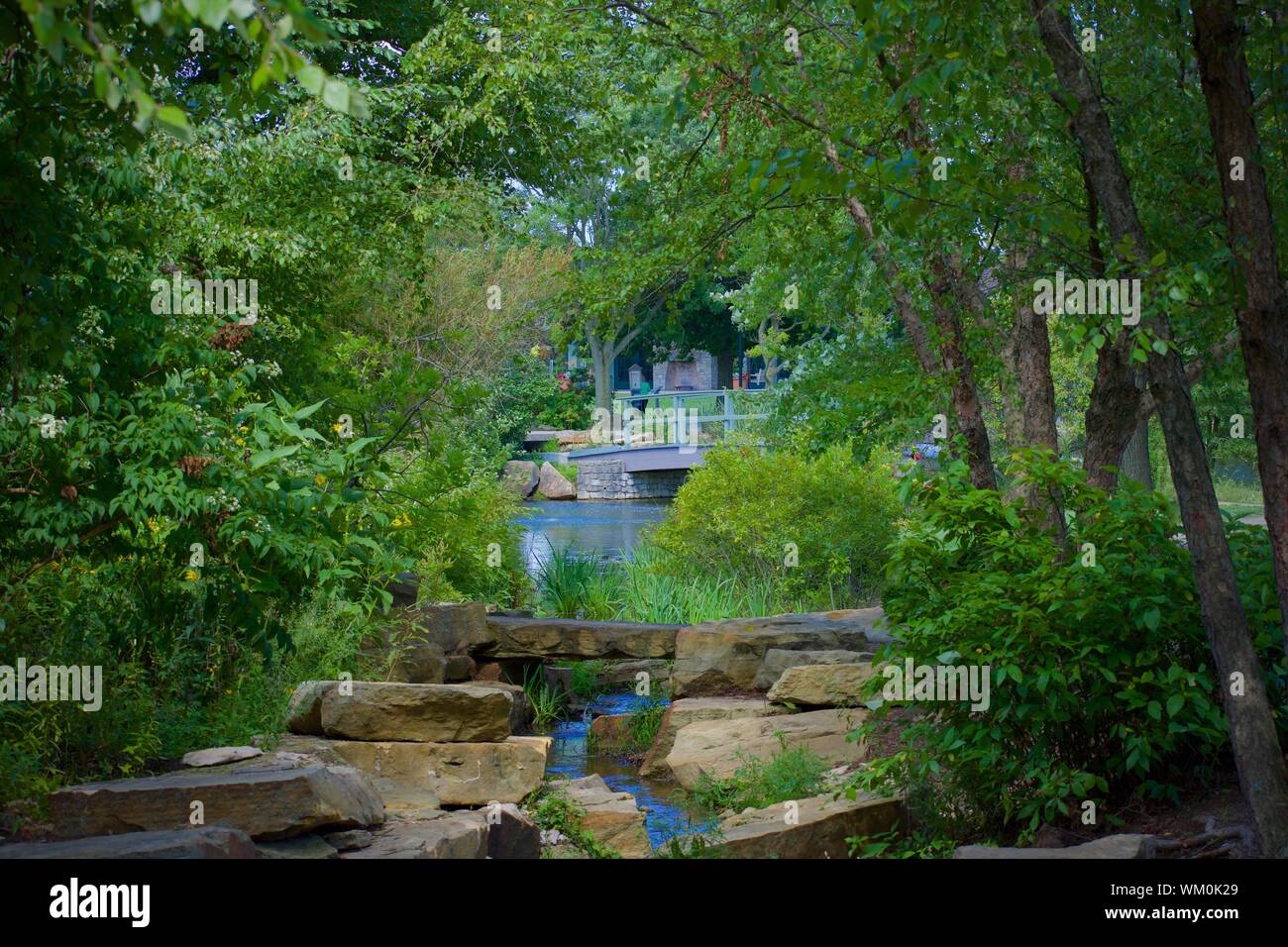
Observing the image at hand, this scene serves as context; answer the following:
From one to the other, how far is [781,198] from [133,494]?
19.9ft

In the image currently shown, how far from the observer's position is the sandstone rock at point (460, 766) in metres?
7.82

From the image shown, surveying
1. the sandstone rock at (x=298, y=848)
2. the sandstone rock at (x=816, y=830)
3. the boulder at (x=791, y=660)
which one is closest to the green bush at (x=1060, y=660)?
the sandstone rock at (x=816, y=830)

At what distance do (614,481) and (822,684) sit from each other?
26.6m

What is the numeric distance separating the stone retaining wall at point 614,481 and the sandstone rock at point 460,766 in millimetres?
27497

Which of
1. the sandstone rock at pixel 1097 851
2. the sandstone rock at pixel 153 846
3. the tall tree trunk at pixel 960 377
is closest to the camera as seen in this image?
the sandstone rock at pixel 153 846

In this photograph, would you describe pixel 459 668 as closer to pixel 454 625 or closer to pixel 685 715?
pixel 454 625

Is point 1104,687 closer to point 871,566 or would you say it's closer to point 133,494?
point 133,494

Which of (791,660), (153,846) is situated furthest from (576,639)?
(153,846)

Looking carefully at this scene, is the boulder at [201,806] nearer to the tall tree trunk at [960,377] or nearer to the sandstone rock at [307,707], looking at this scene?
the sandstone rock at [307,707]

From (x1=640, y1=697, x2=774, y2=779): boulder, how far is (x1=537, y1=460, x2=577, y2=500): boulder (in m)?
25.1

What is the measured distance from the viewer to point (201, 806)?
5.32 meters

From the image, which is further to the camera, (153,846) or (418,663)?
(418,663)

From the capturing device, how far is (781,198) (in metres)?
10.0
